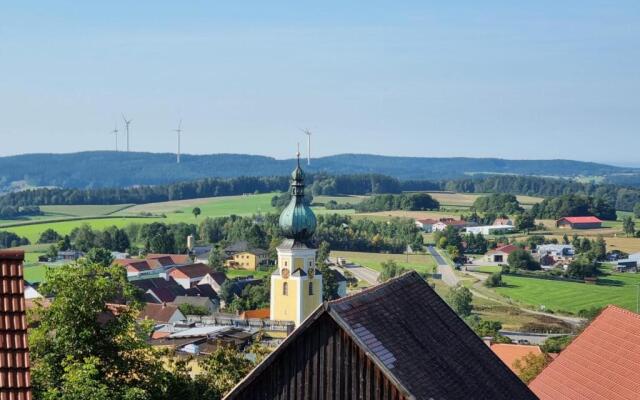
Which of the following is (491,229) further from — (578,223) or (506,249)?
(506,249)

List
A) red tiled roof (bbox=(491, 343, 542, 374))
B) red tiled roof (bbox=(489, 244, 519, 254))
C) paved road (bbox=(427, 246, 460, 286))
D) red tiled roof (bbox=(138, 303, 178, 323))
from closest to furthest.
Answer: red tiled roof (bbox=(491, 343, 542, 374)), red tiled roof (bbox=(138, 303, 178, 323)), paved road (bbox=(427, 246, 460, 286)), red tiled roof (bbox=(489, 244, 519, 254))

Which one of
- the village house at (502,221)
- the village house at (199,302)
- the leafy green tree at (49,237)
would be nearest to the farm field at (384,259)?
the village house at (199,302)

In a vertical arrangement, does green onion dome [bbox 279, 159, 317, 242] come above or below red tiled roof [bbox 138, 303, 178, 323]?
above

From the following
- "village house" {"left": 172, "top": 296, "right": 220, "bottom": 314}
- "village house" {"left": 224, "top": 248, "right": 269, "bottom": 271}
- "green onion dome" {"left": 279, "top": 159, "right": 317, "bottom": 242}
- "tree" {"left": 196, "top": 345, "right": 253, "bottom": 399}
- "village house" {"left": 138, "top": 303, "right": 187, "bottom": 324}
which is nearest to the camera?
"tree" {"left": 196, "top": 345, "right": 253, "bottom": 399}

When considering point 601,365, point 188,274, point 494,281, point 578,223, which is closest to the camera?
point 601,365

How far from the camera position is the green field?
9938cm

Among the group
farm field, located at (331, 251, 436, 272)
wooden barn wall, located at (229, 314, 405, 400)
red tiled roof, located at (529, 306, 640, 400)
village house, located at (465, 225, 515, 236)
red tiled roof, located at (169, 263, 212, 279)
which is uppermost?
wooden barn wall, located at (229, 314, 405, 400)

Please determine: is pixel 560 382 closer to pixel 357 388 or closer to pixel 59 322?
pixel 357 388

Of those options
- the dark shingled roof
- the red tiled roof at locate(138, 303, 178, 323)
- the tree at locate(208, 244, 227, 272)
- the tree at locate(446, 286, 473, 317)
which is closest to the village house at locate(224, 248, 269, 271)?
the tree at locate(208, 244, 227, 272)

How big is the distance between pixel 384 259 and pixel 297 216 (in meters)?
77.6

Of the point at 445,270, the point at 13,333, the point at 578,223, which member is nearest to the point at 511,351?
the point at 13,333

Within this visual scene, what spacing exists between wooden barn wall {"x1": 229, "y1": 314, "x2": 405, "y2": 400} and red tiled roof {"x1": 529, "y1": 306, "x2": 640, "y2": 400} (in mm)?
8819

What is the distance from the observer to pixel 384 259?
135m

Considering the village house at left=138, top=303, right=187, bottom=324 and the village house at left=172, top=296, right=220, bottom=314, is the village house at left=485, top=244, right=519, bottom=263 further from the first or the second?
the village house at left=138, top=303, right=187, bottom=324
